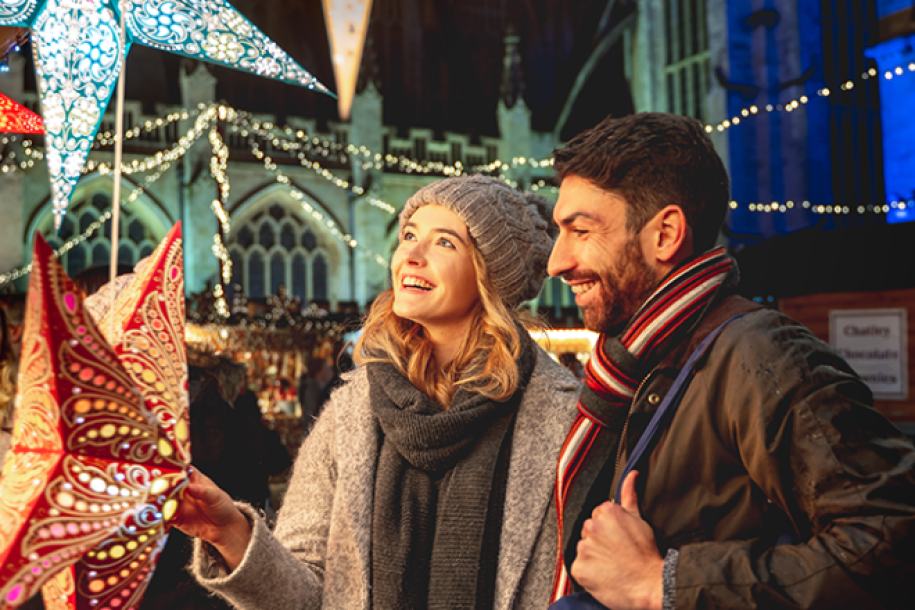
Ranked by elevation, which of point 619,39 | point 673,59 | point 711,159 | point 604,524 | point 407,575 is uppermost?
point 619,39

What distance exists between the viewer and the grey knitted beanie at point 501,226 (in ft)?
5.97

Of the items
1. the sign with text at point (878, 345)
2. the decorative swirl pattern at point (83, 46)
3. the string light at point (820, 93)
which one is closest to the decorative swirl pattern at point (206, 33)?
the decorative swirl pattern at point (83, 46)

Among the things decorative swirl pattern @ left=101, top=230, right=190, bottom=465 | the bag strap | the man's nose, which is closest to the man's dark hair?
the man's nose

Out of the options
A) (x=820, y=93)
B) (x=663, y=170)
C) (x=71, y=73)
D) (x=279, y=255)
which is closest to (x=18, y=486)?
(x=71, y=73)

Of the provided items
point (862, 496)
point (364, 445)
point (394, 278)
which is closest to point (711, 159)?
point (862, 496)

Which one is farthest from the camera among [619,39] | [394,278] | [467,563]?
[619,39]

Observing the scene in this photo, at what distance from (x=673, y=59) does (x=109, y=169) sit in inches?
605

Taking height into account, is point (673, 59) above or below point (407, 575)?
above

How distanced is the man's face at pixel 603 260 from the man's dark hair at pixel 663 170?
3 cm

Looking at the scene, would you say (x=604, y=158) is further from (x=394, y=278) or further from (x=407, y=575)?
(x=407, y=575)

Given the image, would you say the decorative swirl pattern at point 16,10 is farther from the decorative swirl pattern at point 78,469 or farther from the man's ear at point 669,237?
the man's ear at point 669,237

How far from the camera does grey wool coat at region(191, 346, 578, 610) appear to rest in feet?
4.99

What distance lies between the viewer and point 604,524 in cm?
105

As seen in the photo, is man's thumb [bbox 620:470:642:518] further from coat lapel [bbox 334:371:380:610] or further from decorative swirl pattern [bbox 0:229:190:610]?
coat lapel [bbox 334:371:380:610]
